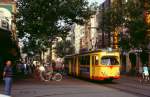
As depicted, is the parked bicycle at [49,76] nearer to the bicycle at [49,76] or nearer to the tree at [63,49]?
the bicycle at [49,76]

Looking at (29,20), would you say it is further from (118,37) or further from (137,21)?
(118,37)

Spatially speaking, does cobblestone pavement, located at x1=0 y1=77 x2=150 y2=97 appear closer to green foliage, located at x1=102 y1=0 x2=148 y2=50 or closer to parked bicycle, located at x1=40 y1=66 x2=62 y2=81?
parked bicycle, located at x1=40 y1=66 x2=62 y2=81

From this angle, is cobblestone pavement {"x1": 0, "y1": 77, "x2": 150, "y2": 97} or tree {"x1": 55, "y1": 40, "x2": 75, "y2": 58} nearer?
cobblestone pavement {"x1": 0, "y1": 77, "x2": 150, "y2": 97}

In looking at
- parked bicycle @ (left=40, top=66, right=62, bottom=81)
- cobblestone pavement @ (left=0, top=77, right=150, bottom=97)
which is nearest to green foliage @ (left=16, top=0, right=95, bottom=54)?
parked bicycle @ (left=40, top=66, right=62, bottom=81)

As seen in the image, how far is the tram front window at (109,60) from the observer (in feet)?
134

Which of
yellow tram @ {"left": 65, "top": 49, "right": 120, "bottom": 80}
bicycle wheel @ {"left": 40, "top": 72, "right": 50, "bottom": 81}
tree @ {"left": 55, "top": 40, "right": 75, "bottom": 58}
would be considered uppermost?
tree @ {"left": 55, "top": 40, "right": 75, "bottom": 58}

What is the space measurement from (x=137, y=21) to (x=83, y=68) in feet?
61.2

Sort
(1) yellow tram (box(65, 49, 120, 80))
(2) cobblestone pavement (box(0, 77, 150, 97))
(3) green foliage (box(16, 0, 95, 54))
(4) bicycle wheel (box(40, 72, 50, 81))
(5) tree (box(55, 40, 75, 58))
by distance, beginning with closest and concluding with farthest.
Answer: (2) cobblestone pavement (box(0, 77, 150, 97)), (1) yellow tram (box(65, 49, 120, 80)), (4) bicycle wheel (box(40, 72, 50, 81)), (3) green foliage (box(16, 0, 95, 54)), (5) tree (box(55, 40, 75, 58))

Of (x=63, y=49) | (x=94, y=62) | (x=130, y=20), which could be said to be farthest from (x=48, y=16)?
(x=63, y=49)

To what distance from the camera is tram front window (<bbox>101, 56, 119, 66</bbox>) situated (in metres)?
40.8

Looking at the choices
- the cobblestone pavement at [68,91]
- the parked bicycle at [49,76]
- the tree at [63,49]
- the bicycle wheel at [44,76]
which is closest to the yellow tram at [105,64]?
the parked bicycle at [49,76]

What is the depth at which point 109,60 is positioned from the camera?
41.0m

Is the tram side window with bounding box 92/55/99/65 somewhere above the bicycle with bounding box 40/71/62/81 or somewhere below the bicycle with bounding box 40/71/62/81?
above

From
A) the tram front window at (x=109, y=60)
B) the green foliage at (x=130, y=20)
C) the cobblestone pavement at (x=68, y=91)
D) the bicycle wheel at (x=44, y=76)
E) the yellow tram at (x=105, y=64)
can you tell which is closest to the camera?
the cobblestone pavement at (x=68, y=91)
